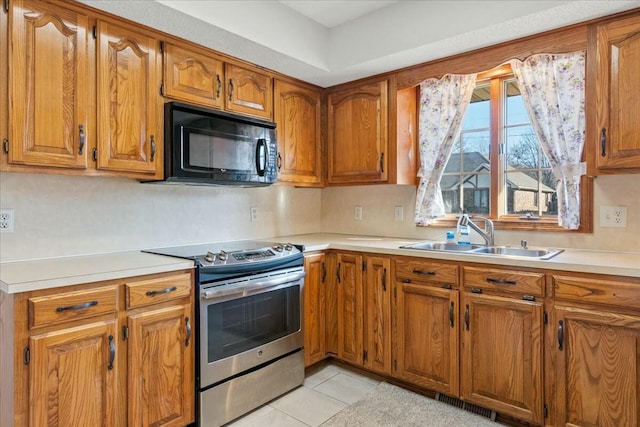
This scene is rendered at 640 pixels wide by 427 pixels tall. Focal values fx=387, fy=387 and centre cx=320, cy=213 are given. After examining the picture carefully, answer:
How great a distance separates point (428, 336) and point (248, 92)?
6.57ft

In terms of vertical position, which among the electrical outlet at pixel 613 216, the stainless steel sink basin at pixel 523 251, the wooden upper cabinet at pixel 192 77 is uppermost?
the wooden upper cabinet at pixel 192 77

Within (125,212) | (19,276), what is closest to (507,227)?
(125,212)

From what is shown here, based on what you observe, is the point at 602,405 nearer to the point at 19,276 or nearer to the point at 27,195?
the point at 19,276

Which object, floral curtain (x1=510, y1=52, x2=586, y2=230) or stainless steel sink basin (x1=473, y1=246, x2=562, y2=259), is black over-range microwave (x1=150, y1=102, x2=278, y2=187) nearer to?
stainless steel sink basin (x1=473, y1=246, x2=562, y2=259)

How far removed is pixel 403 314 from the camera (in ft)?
8.16

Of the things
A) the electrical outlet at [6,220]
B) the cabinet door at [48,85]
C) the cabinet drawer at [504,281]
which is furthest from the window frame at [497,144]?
the electrical outlet at [6,220]

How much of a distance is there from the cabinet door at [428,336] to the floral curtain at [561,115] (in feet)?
2.93

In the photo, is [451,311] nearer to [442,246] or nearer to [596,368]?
[442,246]

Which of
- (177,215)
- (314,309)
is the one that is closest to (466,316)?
(314,309)

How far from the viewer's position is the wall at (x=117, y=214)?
6.62ft

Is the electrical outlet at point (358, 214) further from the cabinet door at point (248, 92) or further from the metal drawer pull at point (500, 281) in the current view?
the metal drawer pull at point (500, 281)

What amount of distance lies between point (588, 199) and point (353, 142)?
63.9 inches

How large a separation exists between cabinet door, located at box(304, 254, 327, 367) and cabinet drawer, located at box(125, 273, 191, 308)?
91 cm

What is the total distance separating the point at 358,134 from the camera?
3.07 metres
